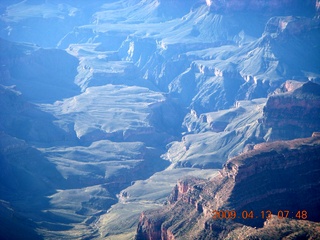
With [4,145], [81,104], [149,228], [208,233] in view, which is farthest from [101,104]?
[208,233]

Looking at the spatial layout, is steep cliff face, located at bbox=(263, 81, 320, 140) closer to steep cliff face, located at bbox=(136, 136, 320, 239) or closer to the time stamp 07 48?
steep cliff face, located at bbox=(136, 136, 320, 239)

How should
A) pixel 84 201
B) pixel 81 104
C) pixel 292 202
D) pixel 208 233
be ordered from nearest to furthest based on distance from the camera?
pixel 208 233 < pixel 292 202 < pixel 84 201 < pixel 81 104

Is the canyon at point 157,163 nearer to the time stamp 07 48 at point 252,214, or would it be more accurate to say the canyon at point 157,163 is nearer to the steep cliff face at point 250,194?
the steep cliff face at point 250,194

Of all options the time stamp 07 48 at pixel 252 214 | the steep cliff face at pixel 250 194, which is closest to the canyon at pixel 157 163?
the steep cliff face at pixel 250 194

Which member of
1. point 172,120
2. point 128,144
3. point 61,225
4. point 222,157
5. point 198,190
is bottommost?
point 198,190

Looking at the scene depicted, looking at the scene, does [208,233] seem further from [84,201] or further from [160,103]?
[160,103]

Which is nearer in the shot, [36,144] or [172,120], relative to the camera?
[36,144]
